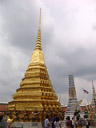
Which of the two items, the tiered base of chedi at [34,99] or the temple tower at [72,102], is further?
the temple tower at [72,102]

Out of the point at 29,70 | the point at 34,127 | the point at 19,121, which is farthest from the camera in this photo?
the point at 29,70

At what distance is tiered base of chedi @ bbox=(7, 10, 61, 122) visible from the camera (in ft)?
55.4

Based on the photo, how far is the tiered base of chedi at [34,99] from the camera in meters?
16.9

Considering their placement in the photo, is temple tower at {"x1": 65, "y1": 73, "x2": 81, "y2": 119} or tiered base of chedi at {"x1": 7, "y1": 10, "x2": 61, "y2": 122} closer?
tiered base of chedi at {"x1": 7, "y1": 10, "x2": 61, "y2": 122}

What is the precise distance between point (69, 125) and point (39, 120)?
419 inches

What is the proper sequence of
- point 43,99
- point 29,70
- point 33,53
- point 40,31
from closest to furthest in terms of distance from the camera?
point 43,99
point 29,70
point 33,53
point 40,31

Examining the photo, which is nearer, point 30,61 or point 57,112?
point 57,112

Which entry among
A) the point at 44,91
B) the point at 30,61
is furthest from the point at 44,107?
the point at 30,61

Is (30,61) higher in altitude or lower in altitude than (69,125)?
higher

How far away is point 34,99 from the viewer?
18.0 metres

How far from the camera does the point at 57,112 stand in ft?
62.2

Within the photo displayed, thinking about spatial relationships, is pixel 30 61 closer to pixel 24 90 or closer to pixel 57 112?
pixel 24 90

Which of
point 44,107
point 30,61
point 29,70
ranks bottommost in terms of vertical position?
point 44,107

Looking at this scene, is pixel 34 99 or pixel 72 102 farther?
pixel 72 102
